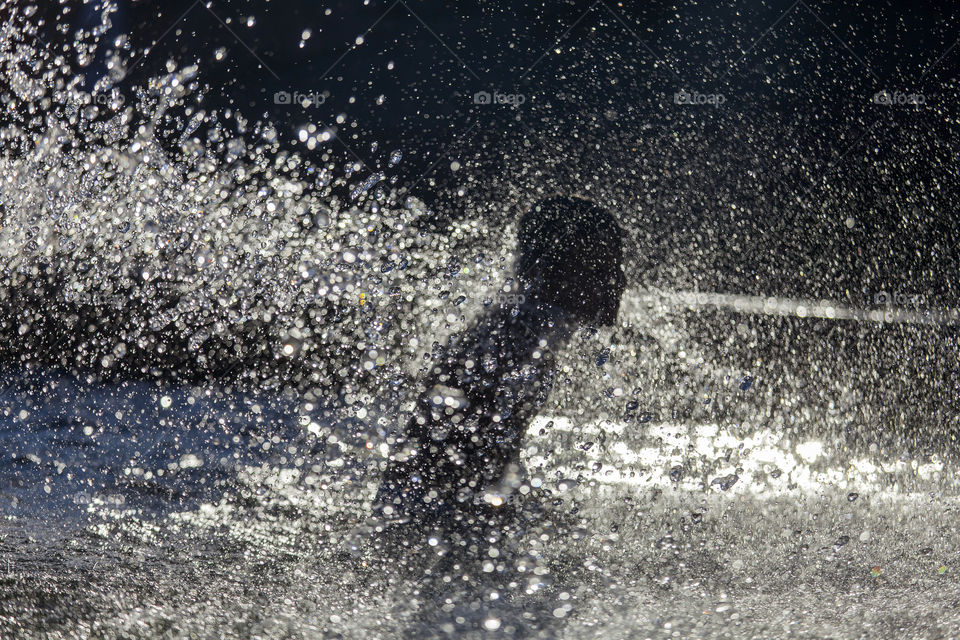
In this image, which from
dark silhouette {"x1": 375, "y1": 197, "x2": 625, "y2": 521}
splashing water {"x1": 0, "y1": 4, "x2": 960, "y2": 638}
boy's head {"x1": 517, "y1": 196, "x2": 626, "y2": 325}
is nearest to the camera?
splashing water {"x1": 0, "y1": 4, "x2": 960, "y2": 638}

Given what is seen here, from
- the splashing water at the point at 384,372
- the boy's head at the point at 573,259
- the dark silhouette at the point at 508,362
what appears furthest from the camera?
the boy's head at the point at 573,259

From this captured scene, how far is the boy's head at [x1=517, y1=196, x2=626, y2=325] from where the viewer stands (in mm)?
1543

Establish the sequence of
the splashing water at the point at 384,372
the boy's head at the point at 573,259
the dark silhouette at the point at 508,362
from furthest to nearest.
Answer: the boy's head at the point at 573,259 < the dark silhouette at the point at 508,362 < the splashing water at the point at 384,372

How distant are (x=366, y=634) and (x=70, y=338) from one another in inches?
41.5

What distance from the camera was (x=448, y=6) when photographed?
1.70 metres

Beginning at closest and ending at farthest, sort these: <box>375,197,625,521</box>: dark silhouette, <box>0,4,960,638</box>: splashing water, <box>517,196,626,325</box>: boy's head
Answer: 1. <box>0,4,960,638</box>: splashing water
2. <box>375,197,625,521</box>: dark silhouette
3. <box>517,196,626,325</box>: boy's head

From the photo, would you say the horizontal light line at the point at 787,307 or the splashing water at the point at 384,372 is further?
the horizontal light line at the point at 787,307

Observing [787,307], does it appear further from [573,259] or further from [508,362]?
[508,362]

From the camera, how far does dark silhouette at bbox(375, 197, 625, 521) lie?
135 centimetres

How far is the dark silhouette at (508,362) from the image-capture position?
1.35m

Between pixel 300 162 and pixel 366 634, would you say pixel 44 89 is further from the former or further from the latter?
pixel 366 634

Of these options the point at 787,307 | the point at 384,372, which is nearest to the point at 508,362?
the point at 384,372

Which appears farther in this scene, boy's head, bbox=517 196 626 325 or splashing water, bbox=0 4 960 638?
boy's head, bbox=517 196 626 325

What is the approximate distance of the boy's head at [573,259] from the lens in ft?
A: 5.06
